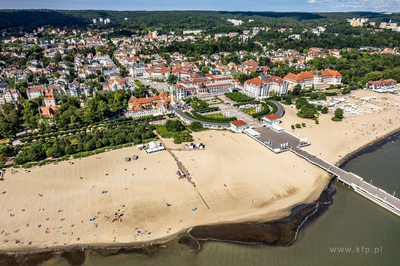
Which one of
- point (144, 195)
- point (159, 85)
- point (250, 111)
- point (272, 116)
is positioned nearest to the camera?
point (144, 195)

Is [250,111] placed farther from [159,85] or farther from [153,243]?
[153,243]

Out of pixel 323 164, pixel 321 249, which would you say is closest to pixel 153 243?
pixel 321 249

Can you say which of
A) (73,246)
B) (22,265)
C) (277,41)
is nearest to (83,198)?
(73,246)

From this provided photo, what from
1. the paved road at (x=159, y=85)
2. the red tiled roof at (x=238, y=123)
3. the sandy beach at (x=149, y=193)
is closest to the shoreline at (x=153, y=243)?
the sandy beach at (x=149, y=193)

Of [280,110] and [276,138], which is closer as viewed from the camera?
[276,138]

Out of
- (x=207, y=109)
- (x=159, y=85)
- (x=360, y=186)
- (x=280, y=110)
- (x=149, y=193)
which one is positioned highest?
(x=159, y=85)

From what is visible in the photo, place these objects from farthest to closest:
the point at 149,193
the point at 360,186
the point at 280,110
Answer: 1. the point at 280,110
2. the point at 360,186
3. the point at 149,193

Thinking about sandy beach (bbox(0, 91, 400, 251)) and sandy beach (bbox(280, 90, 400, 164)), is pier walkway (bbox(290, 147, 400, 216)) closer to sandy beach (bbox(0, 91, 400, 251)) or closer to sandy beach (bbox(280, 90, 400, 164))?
sandy beach (bbox(0, 91, 400, 251))

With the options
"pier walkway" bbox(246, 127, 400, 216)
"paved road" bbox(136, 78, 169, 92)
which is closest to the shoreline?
"pier walkway" bbox(246, 127, 400, 216)

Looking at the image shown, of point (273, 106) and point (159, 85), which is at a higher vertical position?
point (159, 85)
